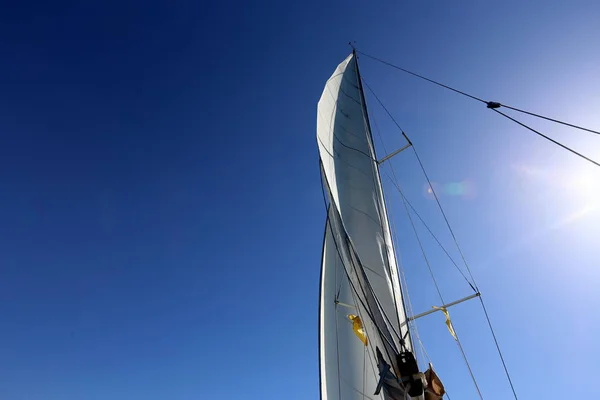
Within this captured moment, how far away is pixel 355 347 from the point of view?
7.38 meters

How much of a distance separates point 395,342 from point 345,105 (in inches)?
276

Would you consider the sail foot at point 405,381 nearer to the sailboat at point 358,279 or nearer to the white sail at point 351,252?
the sailboat at point 358,279

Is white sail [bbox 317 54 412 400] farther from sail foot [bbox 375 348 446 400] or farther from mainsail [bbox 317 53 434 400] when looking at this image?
sail foot [bbox 375 348 446 400]

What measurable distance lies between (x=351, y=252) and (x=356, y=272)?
0.30 meters

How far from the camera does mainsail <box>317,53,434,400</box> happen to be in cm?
427

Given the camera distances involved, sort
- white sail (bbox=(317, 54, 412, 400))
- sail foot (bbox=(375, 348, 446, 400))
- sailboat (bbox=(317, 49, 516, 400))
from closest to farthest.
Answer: sail foot (bbox=(375, 348, 446, 400)) < sailboat (bbox=(317, 49, 516, 400)) < white sail (bbox=(317, 54, 412, 400))

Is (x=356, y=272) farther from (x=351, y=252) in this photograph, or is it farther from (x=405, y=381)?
(x=405, y=381)

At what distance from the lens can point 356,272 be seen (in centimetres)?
446

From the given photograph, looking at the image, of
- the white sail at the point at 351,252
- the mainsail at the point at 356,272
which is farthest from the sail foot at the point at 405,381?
the white sail at the point at 351,252

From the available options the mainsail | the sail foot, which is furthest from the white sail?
the sail foot

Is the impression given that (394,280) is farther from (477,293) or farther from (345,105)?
(345,105)

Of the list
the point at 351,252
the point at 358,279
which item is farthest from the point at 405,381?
the point at 351,252

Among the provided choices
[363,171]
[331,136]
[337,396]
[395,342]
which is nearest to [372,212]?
[363,171]

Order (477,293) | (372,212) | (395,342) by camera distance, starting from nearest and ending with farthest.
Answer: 1. (395,342)
2. (477,293)
3. (372,212)
